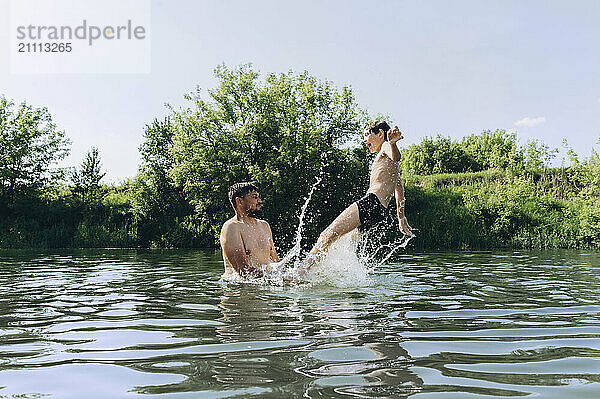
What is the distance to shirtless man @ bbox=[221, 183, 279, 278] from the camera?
Answer: 771cm

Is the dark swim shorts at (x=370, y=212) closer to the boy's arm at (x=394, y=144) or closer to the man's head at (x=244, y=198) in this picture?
the boy's arm at (x=394, y=144)

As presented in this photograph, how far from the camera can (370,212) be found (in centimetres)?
755

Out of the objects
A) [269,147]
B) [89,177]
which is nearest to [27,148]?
[89,177]

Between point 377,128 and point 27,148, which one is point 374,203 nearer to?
point 377,128

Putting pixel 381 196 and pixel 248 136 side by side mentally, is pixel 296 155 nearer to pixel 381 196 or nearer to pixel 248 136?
pixel 248 136

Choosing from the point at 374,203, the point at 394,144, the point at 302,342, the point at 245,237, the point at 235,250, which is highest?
the point at 394,144

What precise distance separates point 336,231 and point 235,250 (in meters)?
1.43

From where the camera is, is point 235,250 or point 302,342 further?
point 235,250

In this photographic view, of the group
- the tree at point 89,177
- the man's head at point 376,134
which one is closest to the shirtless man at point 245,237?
the man's head at point 376,134

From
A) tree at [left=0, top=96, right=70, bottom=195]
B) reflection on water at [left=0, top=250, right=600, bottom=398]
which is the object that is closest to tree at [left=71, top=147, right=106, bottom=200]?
tree at [left=0, top=96, right=70, bottom=195]

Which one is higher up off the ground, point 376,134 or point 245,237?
point 376,134

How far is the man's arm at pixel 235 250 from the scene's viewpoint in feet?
25.2

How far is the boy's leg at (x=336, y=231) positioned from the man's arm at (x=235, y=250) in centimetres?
88

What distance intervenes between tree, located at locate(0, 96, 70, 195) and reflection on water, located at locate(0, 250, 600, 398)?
28.7 meters
